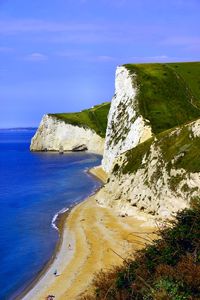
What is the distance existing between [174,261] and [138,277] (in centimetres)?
128

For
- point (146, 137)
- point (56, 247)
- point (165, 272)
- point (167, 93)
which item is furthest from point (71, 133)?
point (165, 272)

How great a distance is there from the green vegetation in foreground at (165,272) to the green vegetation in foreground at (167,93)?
77.8 meters

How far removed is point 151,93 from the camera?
111 meters

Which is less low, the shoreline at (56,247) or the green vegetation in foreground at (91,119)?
the green vegetation in foreground at (91,119)

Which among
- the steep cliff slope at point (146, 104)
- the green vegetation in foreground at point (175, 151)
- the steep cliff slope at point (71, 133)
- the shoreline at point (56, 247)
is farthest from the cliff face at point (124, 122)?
the steep cliff slope at point (71, 133)

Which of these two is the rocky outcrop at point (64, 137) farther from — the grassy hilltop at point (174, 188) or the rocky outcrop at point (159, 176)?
the rocky outcrop at point (159, 176)

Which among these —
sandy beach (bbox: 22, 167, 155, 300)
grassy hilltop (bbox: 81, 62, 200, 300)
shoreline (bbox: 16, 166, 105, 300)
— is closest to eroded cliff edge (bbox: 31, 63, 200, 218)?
grassy hilltop (bbox: 81, 62, 200, 300)

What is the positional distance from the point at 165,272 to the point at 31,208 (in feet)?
204

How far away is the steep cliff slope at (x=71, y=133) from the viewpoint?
181 metres

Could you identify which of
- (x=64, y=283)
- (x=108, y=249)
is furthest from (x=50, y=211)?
(x=64, y=283)

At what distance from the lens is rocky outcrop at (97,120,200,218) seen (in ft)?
189

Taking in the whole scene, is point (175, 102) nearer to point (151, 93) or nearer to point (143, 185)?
point (151, 93)

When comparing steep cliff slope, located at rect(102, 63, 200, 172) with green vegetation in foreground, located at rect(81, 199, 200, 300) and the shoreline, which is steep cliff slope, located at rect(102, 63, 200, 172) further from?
green vegetation in foreground, located at rect(81, 199, 200, 300)

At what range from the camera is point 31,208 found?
75.7m
